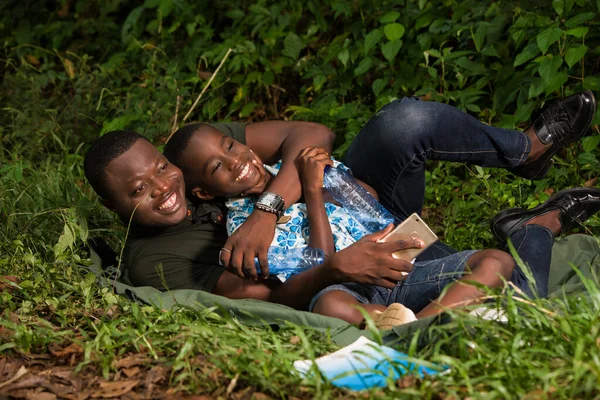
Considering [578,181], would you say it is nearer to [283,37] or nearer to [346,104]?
[346,104]

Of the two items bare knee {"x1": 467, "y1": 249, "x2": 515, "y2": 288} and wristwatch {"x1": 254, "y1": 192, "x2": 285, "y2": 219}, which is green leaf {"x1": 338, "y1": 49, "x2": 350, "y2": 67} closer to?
wristwatch {"x1": 254, "y1": 192, "x2": 285, "y2": 219}

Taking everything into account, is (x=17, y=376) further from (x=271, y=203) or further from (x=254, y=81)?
(x=254, y=81)

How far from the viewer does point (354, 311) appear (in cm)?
301

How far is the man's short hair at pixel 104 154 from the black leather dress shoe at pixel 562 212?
1.67m

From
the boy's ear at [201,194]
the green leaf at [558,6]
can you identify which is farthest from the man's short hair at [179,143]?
the green leaf at [558,6]

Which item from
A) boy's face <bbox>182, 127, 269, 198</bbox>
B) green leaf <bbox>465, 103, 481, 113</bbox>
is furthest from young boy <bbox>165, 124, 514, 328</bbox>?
green leaf <bbox>465, 103, 481, 113</bbox>

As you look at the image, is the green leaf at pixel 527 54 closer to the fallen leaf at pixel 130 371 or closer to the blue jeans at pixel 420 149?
the blue jeans at pixel 420 149

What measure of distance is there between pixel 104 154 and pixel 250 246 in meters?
0.75

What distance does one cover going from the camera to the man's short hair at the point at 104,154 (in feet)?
10.9

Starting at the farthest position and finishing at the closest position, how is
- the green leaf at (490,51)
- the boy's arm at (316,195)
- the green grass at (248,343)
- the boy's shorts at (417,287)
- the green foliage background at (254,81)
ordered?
the green leaf at (490,51), the green foliage background at (254,81), the boy's arm at (316,195), the boy's shorts at (417,287), the green grass at (248,343)

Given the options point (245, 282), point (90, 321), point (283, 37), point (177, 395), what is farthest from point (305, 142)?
point (283, 37)

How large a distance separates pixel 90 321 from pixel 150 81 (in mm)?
3200

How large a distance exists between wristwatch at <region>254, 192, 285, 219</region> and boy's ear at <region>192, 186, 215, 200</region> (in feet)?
1.00

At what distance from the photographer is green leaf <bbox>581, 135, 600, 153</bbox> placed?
4.36 meters
